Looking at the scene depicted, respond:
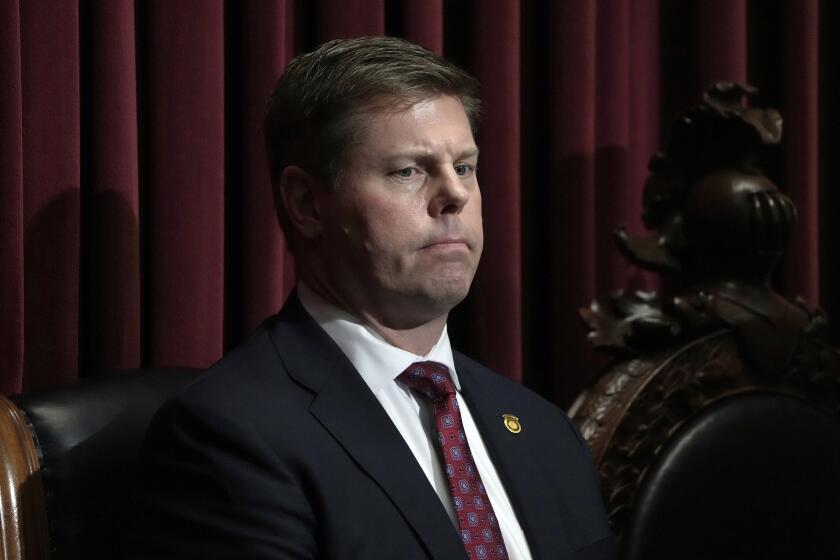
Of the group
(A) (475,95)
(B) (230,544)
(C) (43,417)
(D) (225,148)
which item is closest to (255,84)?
(D) (225,148)

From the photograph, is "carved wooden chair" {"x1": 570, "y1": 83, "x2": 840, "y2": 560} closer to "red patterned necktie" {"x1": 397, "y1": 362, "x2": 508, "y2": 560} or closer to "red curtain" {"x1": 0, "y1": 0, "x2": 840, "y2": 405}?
"red curtain" {"x1": 0, "y1": 0, "x2": 840, "y2": 405}

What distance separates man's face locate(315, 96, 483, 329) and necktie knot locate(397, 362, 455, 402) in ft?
0.19

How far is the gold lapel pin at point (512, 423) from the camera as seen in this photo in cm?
145

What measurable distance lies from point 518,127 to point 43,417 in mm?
898

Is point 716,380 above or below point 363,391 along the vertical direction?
below

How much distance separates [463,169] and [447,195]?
0.23 feet

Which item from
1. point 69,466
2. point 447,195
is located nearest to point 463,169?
point 447,195

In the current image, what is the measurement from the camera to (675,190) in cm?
187

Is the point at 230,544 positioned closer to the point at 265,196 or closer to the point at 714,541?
the point at 265,196

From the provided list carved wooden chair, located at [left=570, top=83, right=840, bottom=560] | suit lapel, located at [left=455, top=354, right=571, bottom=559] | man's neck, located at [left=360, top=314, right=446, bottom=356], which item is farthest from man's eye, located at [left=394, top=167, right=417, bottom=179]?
carved wooden chair, located at [left=570, top=83, right=840, bottom=560]

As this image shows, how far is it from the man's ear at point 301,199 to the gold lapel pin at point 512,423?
315 mm

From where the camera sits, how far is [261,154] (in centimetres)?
166

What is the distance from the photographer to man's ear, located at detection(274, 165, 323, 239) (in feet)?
4.44

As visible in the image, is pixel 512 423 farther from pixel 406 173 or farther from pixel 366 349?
pixel 406 173
